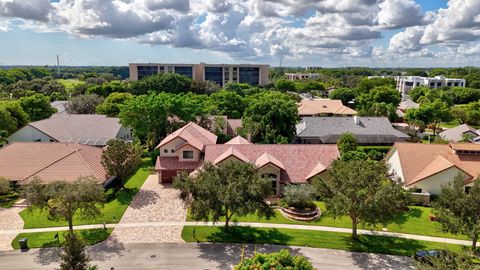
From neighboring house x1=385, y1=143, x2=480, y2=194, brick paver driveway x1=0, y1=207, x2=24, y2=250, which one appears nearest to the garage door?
brick paver driveway x1=0, y1=207, x2=24, y2=250

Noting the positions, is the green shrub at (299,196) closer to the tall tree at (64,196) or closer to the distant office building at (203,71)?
the tall tree at (64,196)

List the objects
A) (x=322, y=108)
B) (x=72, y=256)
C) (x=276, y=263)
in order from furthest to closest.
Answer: (x=322, y=108), (x=72, y=256), (x=276, y=263)

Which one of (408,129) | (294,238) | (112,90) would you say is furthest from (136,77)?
(294,238)

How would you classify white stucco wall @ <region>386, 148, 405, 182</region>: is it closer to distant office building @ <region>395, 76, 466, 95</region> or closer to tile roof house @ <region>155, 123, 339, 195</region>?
tile roof house @ <region>155, 123, 339, 195</region>

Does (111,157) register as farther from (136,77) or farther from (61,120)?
(136,77)

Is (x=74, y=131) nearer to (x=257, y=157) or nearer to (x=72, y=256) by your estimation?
(x=257, y=157)

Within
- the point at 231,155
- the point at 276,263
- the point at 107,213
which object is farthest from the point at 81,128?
the point at 276,263
